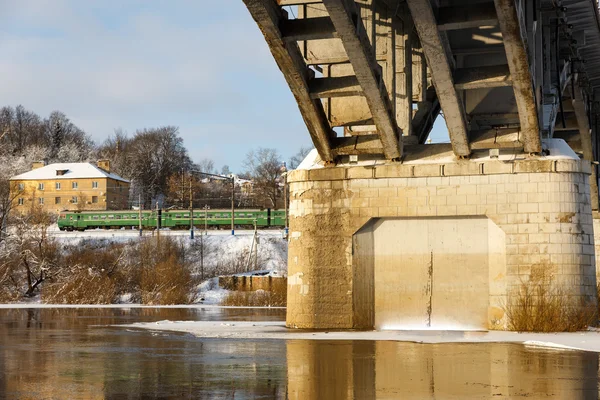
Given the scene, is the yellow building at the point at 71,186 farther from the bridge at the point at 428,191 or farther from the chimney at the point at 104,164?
the bridge at the point at 428,191

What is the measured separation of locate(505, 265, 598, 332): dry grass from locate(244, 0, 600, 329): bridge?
0.11m

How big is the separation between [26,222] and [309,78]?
1605 inches

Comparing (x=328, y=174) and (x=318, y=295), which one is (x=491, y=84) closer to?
(x=328, y=174)

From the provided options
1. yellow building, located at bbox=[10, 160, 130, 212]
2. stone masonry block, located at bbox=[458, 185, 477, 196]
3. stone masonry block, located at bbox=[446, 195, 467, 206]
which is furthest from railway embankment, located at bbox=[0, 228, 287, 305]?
yellow building, located at bbox=[10, 160, 130, 212]

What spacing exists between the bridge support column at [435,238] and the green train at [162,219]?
50493 millimetres

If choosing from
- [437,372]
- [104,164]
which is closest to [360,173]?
[437,372]

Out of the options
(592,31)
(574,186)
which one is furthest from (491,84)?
(592,31)

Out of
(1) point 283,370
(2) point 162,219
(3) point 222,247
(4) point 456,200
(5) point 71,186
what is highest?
(5) point 71,186

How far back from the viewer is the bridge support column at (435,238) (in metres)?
19.1

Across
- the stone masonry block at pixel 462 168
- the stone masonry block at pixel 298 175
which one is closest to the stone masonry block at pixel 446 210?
the stone masonry block at pixel 462 168

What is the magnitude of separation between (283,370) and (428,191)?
935 centimetres

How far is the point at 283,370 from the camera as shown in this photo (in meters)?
11.4

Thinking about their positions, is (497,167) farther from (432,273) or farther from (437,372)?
(437,372)

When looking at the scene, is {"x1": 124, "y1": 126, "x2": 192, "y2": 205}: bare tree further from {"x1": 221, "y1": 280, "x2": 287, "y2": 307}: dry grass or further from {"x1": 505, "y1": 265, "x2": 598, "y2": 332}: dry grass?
{"x1": 505, "y1": 265, "x2": 598, "y2": 332}: dry grass
